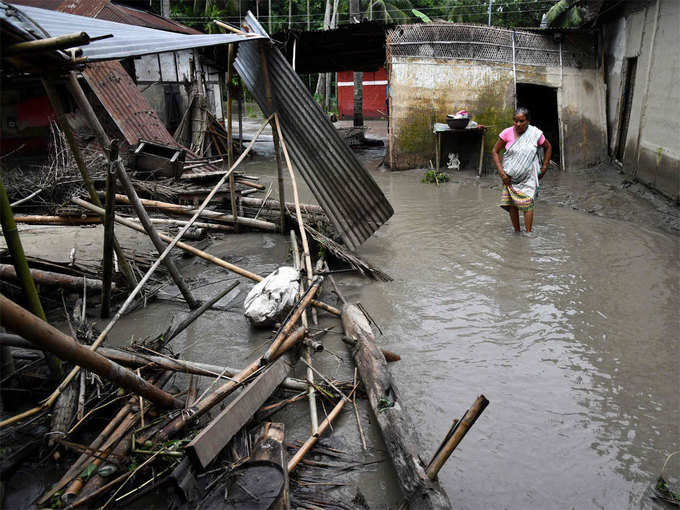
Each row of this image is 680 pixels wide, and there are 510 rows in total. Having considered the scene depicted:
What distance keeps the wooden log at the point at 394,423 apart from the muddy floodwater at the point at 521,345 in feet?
0.53

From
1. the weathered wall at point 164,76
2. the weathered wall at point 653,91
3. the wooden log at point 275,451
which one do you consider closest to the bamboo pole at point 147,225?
the wooden log at point 275,451

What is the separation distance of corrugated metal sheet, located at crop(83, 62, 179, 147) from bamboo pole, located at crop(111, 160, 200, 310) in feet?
17.0

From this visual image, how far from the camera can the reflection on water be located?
2678mm

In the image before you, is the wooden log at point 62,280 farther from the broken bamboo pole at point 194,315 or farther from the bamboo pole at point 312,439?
the bamboo pole at point 312,439

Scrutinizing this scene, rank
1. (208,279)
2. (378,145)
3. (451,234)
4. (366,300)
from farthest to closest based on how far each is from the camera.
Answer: (378,145)
(451,234)
(208,279)
(366,300)

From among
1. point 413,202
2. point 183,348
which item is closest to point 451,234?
point 413,202

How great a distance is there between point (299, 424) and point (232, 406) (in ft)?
Result: 1.72

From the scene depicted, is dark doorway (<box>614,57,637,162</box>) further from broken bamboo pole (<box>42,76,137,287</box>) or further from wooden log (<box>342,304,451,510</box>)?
broken bamboo pole (<box>42,76,137,287</box>)

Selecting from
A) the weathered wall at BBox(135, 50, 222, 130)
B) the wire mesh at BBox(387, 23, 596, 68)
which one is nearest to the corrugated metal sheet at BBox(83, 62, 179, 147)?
the weathered wall at BBox(135, 50, 222, 130)

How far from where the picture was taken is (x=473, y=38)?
10508 mm

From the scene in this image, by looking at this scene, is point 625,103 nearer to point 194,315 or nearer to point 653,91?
point 653,91

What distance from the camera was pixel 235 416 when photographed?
262cm

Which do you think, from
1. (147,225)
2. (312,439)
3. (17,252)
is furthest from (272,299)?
(17,252)

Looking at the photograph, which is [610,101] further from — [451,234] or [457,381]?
[457,381]
